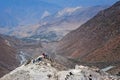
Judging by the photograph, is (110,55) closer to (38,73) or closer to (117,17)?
(117,17)

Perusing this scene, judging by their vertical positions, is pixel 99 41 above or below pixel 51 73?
above

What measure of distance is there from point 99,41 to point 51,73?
12526 cm

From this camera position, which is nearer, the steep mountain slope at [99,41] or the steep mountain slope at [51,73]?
the steep mountain slope at [51,73]

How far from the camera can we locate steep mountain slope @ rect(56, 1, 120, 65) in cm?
11669

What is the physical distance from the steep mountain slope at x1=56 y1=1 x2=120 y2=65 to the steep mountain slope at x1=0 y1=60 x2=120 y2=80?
A: 8233 centimetres

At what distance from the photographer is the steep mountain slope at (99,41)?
383ft

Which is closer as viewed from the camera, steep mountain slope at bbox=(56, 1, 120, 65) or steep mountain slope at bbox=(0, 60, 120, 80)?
steep mountain slope at bbox=(0, 60, 120, 80)

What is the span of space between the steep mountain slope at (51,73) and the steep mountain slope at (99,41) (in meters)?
82.3

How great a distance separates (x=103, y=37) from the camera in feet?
474

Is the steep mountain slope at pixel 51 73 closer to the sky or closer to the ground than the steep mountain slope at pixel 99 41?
closer to the ground

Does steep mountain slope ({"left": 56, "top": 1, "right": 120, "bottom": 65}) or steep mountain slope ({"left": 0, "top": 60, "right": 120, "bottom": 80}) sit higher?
steep mountain slope ({"left": 56, "top": 1, "right": 120, "bottom": 65})

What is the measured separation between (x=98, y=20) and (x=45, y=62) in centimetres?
15007

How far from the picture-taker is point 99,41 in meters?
145

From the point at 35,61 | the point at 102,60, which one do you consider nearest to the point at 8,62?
the point at 102,60
